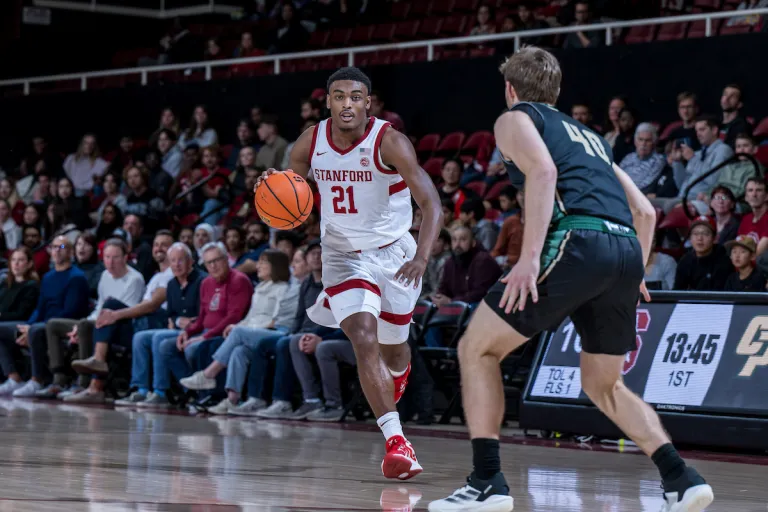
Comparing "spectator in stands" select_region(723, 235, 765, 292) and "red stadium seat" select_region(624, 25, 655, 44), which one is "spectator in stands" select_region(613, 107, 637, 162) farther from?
"spectator in stands" select_region(723, 235, 765, 292)

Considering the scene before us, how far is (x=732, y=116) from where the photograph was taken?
41.3 ft

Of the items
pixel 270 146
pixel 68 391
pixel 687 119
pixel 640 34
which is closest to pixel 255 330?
pixel 68 391

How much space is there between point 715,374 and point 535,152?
13.9ft

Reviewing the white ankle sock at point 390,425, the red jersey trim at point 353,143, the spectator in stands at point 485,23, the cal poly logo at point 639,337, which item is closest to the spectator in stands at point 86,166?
the spectator in stands at point 485,23

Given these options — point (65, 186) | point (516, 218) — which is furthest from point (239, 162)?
point (516, 218)

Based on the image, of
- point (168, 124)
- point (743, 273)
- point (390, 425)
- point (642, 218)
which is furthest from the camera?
point (168, 124)

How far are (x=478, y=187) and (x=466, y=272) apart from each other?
309 centimetres

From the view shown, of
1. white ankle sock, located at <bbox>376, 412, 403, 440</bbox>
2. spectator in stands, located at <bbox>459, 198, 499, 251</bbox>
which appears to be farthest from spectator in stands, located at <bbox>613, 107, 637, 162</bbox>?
white ankle sock, located at <bbox>376, 412, 403, 440</bbox>

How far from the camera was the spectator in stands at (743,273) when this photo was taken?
31.6ft

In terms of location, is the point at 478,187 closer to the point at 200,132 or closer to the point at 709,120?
the point at 709,120

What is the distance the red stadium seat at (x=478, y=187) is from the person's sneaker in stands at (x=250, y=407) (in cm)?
394

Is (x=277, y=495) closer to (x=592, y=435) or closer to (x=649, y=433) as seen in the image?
(x=649, y=433)

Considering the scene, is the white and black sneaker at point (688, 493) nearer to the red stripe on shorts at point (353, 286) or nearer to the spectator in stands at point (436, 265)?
the red stripe on shorts at point (353, 286)

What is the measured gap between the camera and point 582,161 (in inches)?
195
